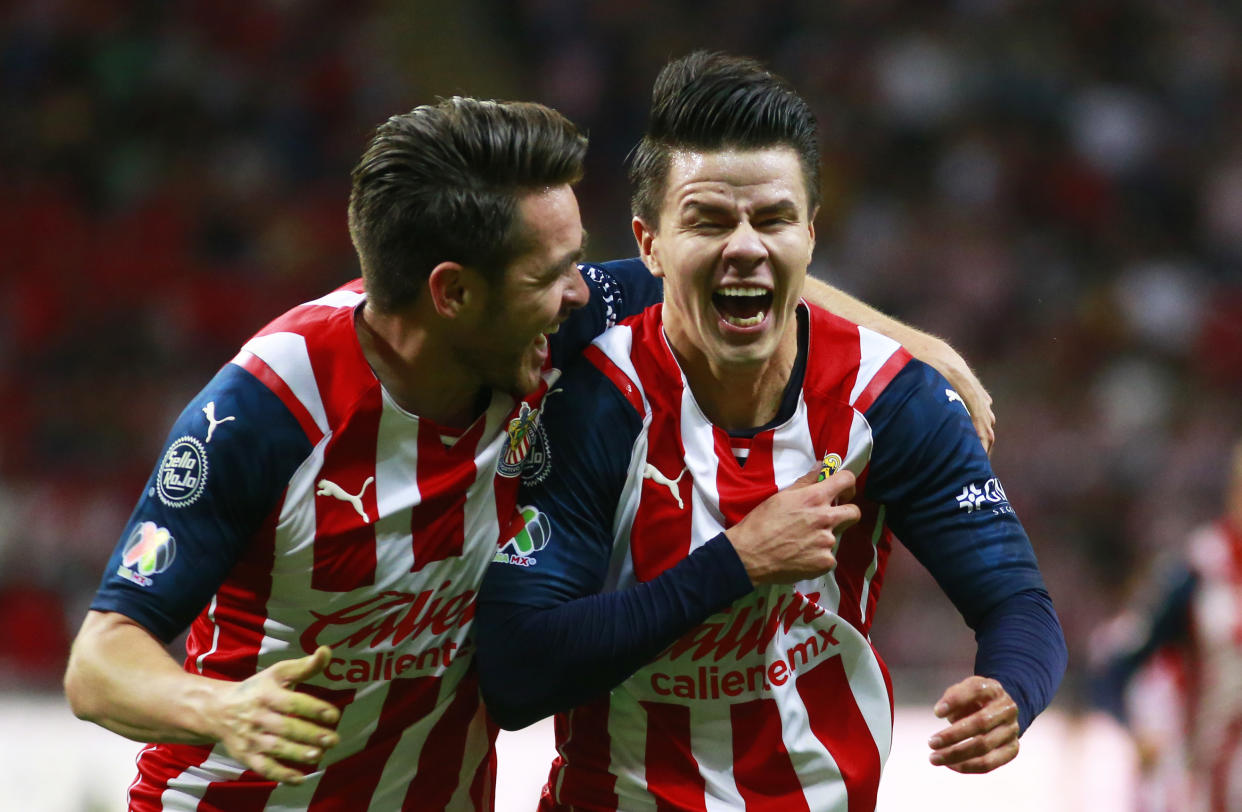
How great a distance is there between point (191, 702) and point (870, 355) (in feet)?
4.58

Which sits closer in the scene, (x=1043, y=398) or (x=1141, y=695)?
(x=1141, y=695)

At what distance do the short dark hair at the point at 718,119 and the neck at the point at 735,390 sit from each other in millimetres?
288

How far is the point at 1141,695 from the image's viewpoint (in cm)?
523

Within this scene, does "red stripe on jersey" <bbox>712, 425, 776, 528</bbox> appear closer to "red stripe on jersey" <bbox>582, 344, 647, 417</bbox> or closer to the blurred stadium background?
"red stripe on jersey" <bbox>582, 344, 647, 417</bbox>

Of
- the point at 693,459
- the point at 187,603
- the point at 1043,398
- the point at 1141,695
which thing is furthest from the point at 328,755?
the point at 1043,398

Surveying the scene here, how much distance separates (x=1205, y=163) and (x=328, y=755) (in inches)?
314

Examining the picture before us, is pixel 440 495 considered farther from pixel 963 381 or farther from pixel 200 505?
pixel 963 381

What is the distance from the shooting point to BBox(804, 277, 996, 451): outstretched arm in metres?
3.05

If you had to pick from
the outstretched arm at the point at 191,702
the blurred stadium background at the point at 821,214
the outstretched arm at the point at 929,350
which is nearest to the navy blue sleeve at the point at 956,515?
the outstretched arm at the point at 929,350

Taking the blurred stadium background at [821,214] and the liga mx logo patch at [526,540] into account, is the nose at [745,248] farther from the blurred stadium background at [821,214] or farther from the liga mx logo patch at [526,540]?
the blurred stadium background at [821,214]

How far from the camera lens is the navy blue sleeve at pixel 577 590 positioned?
2592 mm

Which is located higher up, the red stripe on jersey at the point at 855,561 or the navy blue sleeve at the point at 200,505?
the navy blue sleeve at the point at 200,505

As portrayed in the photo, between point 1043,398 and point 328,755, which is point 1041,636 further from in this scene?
point 1043,398

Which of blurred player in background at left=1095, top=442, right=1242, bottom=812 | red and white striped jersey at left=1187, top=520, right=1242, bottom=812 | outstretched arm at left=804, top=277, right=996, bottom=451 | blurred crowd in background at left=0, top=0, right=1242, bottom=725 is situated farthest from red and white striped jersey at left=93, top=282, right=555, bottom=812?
blurred crowd in background at left=0, top=0, right=1242, bottom=725
